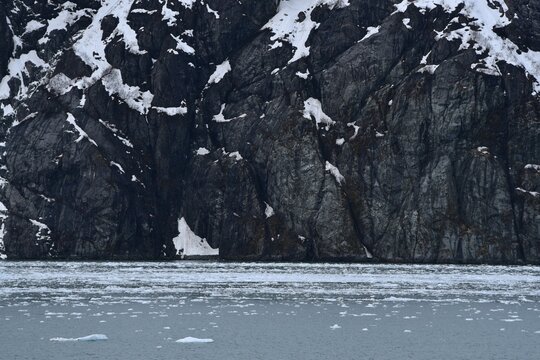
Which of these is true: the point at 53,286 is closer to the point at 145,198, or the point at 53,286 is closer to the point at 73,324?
the point at 73,324

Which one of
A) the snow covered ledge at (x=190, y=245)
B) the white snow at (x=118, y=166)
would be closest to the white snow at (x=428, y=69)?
the snow covered ledge at (x=190, y=245)

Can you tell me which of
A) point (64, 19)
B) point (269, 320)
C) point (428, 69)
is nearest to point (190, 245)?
point (428, 69)

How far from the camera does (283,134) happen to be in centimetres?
16250

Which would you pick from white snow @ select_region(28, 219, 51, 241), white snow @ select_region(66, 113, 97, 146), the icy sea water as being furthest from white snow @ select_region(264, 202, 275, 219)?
the icy sea water

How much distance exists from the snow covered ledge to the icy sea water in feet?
256

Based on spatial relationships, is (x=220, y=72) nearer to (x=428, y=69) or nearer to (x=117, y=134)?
(x=117, y=134)

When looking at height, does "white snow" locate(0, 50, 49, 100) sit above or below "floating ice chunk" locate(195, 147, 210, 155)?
above

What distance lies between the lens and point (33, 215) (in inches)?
6156

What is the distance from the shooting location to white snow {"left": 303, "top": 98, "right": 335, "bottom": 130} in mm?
164250

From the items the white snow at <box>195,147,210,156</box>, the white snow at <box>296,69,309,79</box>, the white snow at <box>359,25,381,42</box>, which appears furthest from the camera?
the white snow at <box>195,147,210,156</box>

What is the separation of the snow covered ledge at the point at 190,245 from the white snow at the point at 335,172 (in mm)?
26374

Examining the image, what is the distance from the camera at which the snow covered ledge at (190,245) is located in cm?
16138

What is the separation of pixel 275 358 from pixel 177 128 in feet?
458

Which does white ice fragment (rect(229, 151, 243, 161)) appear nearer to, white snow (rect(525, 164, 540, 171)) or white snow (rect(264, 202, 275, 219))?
white snow (rect(264, 202, 275, 219))
